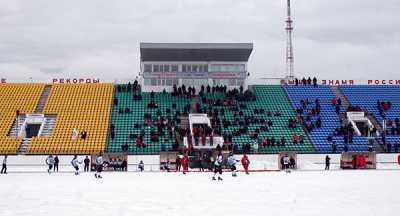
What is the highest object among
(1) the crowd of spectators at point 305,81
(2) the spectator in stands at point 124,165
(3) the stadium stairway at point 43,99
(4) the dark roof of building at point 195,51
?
(4) the dark roof of building at point 195,51

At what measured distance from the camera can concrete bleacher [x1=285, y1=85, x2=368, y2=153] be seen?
190ft

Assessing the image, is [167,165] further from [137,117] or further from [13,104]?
[13,104]

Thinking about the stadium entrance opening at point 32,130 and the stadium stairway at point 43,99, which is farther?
the stadium stairway at point 43,99

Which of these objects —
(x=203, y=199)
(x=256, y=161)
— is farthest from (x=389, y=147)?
(x=203, y=199)

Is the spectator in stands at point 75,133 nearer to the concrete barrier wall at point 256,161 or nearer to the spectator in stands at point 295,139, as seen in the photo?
the concrete barrier wall at point 256,161

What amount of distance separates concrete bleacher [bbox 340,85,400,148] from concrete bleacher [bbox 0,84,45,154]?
124ft

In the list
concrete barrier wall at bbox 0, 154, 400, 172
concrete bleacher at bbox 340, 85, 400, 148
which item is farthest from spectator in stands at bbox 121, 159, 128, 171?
concrete bleacher at bbox 340, 85, 400, 148

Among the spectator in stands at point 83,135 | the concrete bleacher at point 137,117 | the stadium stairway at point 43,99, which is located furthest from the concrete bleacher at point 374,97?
the stadium stairway at point 43,99

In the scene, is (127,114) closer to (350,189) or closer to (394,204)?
(350,189)

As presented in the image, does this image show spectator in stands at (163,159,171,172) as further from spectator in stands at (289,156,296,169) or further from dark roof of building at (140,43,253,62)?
dark roof of building at (140,43,253,62)

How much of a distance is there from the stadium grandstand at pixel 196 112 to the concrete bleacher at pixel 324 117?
112 millimetres

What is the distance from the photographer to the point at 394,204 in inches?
766

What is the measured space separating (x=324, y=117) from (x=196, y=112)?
14380 millimetres

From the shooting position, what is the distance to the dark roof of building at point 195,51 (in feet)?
216
